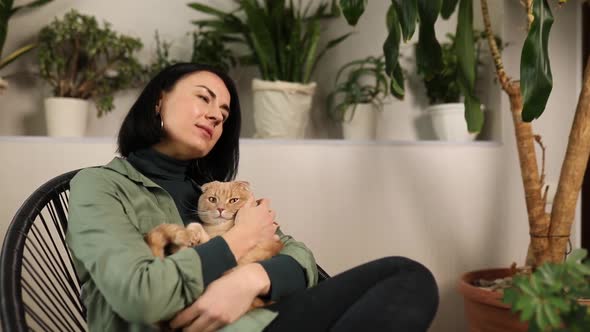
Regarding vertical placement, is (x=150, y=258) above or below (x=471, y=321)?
above

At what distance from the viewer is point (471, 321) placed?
154 centimetres

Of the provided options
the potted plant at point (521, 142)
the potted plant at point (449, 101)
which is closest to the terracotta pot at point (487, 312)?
the potted plant at point (521, 142)

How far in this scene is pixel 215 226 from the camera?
1028mm

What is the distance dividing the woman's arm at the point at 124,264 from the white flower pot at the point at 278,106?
3.34ft

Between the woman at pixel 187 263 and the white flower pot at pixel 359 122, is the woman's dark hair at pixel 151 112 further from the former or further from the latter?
the white flower pot at pixel 359 122

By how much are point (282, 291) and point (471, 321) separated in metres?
0.86

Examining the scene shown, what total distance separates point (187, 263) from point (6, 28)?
125 centimetres

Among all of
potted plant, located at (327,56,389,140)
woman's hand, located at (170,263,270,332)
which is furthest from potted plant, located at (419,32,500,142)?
woman's hand, located at (170,263,270,332)

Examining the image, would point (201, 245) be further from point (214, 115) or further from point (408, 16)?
point (408, 16)

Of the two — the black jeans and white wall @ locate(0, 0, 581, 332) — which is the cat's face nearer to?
the black jeans

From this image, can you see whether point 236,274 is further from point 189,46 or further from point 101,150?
point 189,46

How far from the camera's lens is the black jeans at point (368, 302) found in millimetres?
843

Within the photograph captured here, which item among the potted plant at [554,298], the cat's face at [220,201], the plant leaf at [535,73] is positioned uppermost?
the plant leaf at [535,73]

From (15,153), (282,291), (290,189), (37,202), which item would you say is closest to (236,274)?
(282,291)
